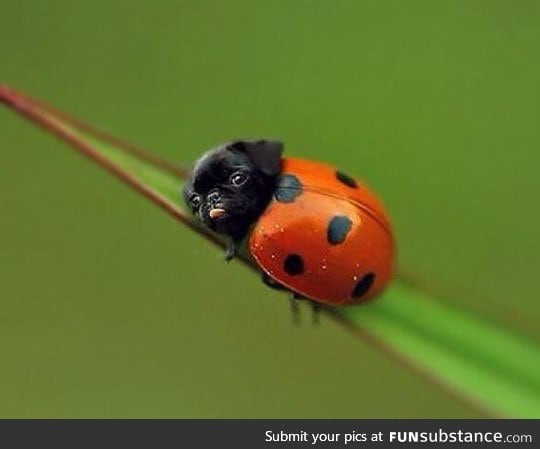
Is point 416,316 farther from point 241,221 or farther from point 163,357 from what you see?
point 163,357

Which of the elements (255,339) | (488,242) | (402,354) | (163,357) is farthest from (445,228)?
(402,354)

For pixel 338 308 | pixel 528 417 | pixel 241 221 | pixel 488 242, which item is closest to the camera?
pixel 528 417

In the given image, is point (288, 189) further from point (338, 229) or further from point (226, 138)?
point (226, 138)

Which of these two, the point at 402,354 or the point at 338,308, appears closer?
the point at 402,354

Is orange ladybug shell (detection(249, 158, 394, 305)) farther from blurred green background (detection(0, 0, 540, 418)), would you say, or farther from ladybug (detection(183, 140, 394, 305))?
blurred green background (detection(0, 0, 540, 418))
